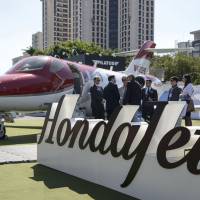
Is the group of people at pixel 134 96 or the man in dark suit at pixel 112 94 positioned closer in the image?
the group of people at pixel 134 96

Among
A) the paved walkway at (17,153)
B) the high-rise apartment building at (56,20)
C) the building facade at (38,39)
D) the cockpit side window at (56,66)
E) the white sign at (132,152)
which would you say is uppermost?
the high-rise apartment building at (56,20)

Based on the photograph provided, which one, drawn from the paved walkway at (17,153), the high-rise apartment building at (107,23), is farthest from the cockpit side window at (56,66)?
the high-rise apartment building at (107,23)

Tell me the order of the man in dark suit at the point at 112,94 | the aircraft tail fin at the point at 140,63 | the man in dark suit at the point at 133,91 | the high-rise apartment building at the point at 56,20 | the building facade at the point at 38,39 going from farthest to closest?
the building facade at the point at 38,39
the high-rise apartment building at the point at 56,20
the aircraft tail fin at the point at 140,63
the man in dark suit at the point at 112,94
the man in dark suit at the point at 133,91

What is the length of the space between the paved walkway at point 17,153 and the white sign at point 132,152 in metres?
1.14

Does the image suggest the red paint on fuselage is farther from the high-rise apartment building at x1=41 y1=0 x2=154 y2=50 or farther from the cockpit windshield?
the high-rise apartment building at x1=41 y1=0 x2=154 y2=50

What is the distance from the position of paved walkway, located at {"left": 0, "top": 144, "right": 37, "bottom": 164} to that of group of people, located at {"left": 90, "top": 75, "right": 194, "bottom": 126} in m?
2.33

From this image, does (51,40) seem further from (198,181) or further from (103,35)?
(198,181)

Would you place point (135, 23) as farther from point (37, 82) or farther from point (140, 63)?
point (37, 82)

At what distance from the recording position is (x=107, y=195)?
6.38 m

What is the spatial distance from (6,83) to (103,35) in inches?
4405

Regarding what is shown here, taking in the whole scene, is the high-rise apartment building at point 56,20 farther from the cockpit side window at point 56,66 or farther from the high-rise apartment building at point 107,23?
the cockpit side window at point 56,66

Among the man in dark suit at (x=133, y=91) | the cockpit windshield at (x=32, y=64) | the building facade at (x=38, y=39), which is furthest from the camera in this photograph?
the building facade at (x=38, y=39)

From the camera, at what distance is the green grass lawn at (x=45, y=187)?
20.8 ft

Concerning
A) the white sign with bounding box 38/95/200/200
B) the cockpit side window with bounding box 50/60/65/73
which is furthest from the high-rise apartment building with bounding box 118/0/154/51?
the white sign with bounding box 38/95/200/200
